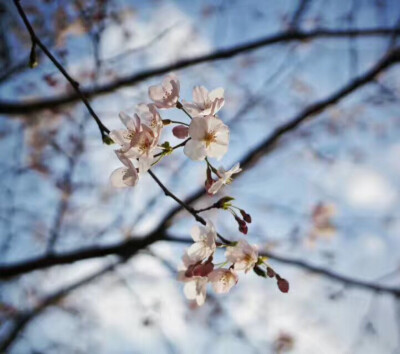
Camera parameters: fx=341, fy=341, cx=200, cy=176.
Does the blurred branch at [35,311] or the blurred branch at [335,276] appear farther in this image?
the blurred branch at [35,311]

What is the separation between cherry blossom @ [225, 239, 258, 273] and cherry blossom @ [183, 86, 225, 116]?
474mm

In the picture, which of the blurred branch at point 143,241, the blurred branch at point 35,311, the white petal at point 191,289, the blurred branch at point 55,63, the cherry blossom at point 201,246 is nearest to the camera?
the blurred branch at point 55,63

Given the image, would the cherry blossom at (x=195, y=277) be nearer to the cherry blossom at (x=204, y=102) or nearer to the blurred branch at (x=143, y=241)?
the cherry blossom at (x=204, y=102)

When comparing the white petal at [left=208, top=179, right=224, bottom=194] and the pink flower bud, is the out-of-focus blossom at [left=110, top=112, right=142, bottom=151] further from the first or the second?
the white petal at [left=208, top=179, right=224, bottom=194]

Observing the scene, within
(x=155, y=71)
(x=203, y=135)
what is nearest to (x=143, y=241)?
(x=155, y=71)

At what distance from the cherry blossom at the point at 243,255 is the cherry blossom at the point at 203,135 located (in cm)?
34

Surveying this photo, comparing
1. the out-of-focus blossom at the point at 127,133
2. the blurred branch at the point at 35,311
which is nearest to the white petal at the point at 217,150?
the out-of-focus blossom at the point at 127,133

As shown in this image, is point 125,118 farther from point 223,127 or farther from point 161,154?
point 223,127

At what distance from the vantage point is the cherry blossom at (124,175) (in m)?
1.16

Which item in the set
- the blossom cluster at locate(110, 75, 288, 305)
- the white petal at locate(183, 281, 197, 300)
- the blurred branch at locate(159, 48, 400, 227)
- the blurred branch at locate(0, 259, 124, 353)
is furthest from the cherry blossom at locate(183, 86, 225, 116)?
the blurred branch at locate(0, 259, 124, 353)

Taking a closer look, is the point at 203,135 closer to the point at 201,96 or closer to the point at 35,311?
the point at 201,96

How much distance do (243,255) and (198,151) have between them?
1.35ft

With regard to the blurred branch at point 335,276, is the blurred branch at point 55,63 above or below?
above

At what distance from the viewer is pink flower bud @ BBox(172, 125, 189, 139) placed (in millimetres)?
1158
